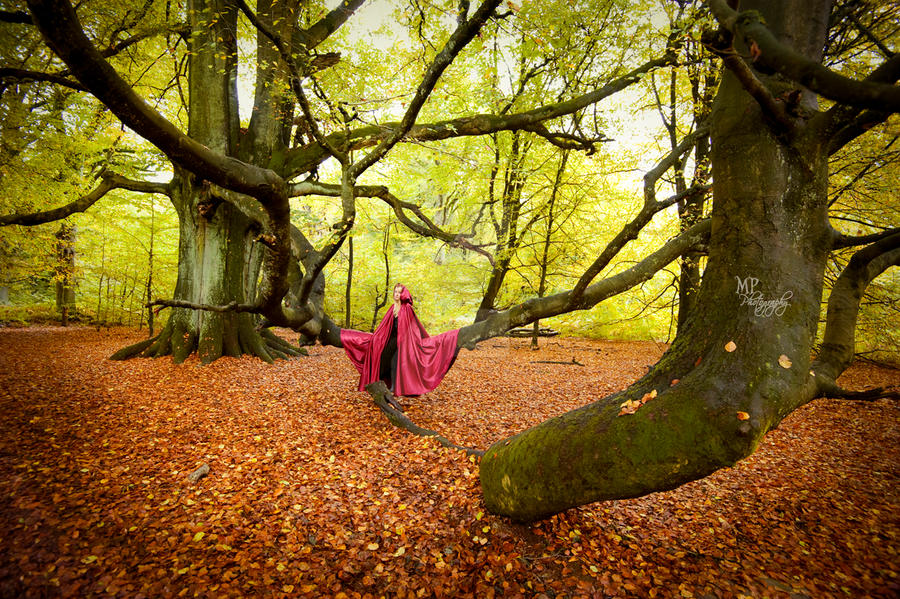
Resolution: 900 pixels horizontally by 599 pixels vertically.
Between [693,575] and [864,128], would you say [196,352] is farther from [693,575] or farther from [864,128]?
[864,128]

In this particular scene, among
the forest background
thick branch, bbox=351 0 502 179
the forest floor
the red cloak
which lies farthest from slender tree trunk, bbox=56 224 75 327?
thick branch, bbox=351 0 502 179

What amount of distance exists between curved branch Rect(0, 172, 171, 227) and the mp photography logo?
34.6ft

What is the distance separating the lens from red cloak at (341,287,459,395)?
6.02 m

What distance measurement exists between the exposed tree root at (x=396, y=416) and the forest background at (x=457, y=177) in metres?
4.30

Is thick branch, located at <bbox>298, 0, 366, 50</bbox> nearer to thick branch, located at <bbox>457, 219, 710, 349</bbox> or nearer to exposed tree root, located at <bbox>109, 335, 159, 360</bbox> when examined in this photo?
exposed tree root, located at <bbox>109, 335, 159, 360</bbox>

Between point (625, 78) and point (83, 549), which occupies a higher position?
point (625, 78)

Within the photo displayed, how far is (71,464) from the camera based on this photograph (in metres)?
3.36

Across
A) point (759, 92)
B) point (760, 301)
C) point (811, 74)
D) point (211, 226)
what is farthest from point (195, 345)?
point (811, 74)

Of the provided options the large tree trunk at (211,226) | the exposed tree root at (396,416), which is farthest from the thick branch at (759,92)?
the large tree trunk at (211,226)

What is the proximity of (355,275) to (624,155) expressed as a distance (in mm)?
12265

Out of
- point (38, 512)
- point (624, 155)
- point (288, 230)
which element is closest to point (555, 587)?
point (38, 512)

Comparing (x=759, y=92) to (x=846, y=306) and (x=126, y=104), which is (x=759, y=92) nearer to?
(x=846, y=306)

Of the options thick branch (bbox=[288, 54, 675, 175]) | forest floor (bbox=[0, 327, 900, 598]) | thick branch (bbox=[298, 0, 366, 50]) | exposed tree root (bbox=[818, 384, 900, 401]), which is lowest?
forest floor (bbox=[0, 327, 900, 598])

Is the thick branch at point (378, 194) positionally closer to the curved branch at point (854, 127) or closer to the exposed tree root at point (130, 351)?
the exposed tree root at point (130, 351)
